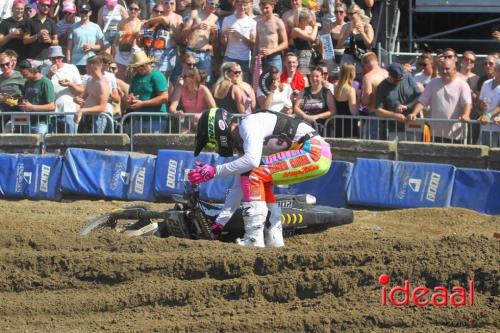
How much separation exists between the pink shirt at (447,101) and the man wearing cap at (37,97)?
574cm

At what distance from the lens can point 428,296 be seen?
26.8 feet

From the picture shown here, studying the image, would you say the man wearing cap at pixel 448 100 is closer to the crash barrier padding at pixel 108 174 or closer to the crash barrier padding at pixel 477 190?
the crash barrier padding at pixel 477 190

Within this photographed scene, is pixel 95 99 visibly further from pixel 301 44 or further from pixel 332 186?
pixel 332 186

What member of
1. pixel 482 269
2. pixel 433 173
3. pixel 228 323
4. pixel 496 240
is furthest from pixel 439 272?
pixel 433 173

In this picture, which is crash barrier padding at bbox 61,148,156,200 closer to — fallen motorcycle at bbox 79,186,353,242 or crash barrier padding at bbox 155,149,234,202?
crash barrier padding at bbox 155,149,234,202

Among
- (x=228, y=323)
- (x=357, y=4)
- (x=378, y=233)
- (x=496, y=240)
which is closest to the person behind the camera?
(x=228, y=323)

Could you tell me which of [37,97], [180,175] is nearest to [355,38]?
[180,175]

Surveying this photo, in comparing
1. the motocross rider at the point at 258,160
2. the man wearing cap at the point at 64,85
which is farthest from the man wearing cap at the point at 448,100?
the man wearing cap at the point at 64,85

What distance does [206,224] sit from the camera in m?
10.3

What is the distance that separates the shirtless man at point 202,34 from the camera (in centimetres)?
1625

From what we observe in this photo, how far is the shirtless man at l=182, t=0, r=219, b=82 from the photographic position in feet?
53.3

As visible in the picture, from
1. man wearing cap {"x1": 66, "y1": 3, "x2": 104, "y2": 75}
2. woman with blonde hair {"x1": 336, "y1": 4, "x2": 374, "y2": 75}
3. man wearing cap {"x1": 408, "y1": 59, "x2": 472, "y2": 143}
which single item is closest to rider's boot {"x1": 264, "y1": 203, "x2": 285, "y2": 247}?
man wearing cap {"x1": 408, "y1": 59, "x2": 472, "y2": 143}

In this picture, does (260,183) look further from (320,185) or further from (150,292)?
(320,185)

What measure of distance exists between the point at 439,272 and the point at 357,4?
365 inches
